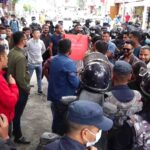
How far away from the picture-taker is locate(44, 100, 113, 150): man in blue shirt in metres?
1.53

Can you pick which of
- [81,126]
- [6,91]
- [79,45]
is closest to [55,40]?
[79,45]

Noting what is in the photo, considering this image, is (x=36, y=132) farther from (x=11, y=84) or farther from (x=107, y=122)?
(x=107, y=122)

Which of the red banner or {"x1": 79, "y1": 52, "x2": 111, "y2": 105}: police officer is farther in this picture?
the red banner

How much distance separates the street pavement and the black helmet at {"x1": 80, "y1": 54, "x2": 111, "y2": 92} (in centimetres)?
216

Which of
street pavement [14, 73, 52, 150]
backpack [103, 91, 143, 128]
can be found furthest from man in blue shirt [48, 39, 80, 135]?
backpack [103, 91, 143, 128]

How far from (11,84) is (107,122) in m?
1.46

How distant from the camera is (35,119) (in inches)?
201

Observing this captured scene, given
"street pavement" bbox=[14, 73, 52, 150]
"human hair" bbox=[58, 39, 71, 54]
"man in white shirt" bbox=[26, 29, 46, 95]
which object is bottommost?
"street pavement" bbox=[14, 73, 52, 150]

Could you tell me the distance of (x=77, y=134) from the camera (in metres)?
1.56

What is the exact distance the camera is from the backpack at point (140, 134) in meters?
2.05

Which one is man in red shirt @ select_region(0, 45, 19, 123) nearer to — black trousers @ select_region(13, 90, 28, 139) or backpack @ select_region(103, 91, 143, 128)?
black trousers @ select_region(13, 90, 28, 139)

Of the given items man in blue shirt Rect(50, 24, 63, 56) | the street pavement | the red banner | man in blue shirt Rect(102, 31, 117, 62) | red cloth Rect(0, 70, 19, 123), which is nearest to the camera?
red cloth Rect(0, 70, 19, 123)

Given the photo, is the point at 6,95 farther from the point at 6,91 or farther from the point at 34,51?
the point at 34,51

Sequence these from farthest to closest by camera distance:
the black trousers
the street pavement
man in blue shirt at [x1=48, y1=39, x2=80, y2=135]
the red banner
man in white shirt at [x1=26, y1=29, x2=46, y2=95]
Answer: the red banner < man in white shirt at [x1=26, y1=29, x2=46, y2=95] < the street pavement < the black trousers < man in blue shirt at [x1=48, y1=39, x2=80, y2=135]
